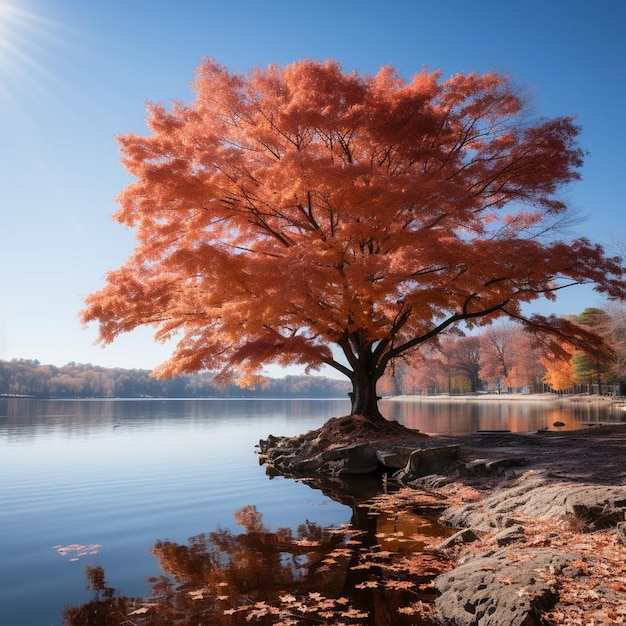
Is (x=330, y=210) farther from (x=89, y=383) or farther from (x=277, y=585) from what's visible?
(x=89, y=383)

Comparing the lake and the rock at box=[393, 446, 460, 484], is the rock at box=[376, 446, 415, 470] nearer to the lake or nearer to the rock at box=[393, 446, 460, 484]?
the rock at box=[393, 446, 460, 484]

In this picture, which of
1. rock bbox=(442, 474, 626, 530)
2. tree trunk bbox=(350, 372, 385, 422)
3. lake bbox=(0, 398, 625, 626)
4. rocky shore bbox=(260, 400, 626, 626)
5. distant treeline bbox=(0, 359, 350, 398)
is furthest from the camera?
distant treeline bbox=(0, 359, 350, 398)

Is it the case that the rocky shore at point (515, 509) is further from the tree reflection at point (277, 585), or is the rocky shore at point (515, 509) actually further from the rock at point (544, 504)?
the tree reflection at point (277, 585)

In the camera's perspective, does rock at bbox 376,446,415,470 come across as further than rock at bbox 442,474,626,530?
Yes

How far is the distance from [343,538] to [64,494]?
7.44 meters

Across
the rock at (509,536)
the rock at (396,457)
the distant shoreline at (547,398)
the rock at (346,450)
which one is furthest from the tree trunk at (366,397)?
the distant shoreline at (547,398)

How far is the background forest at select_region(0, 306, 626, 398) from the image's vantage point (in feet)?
127

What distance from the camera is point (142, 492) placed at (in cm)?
1191

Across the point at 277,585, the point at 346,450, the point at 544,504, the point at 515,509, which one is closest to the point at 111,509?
the point at 277,585

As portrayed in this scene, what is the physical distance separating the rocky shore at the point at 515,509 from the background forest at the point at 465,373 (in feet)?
13.8

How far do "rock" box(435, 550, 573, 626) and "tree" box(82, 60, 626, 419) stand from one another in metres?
8.12

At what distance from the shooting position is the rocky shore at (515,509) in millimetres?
4410

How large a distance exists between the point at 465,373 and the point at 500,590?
9271 centimetres

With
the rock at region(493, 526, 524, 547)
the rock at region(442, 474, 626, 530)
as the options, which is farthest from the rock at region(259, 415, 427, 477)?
the rock at region(493, 526, 524, 547)
